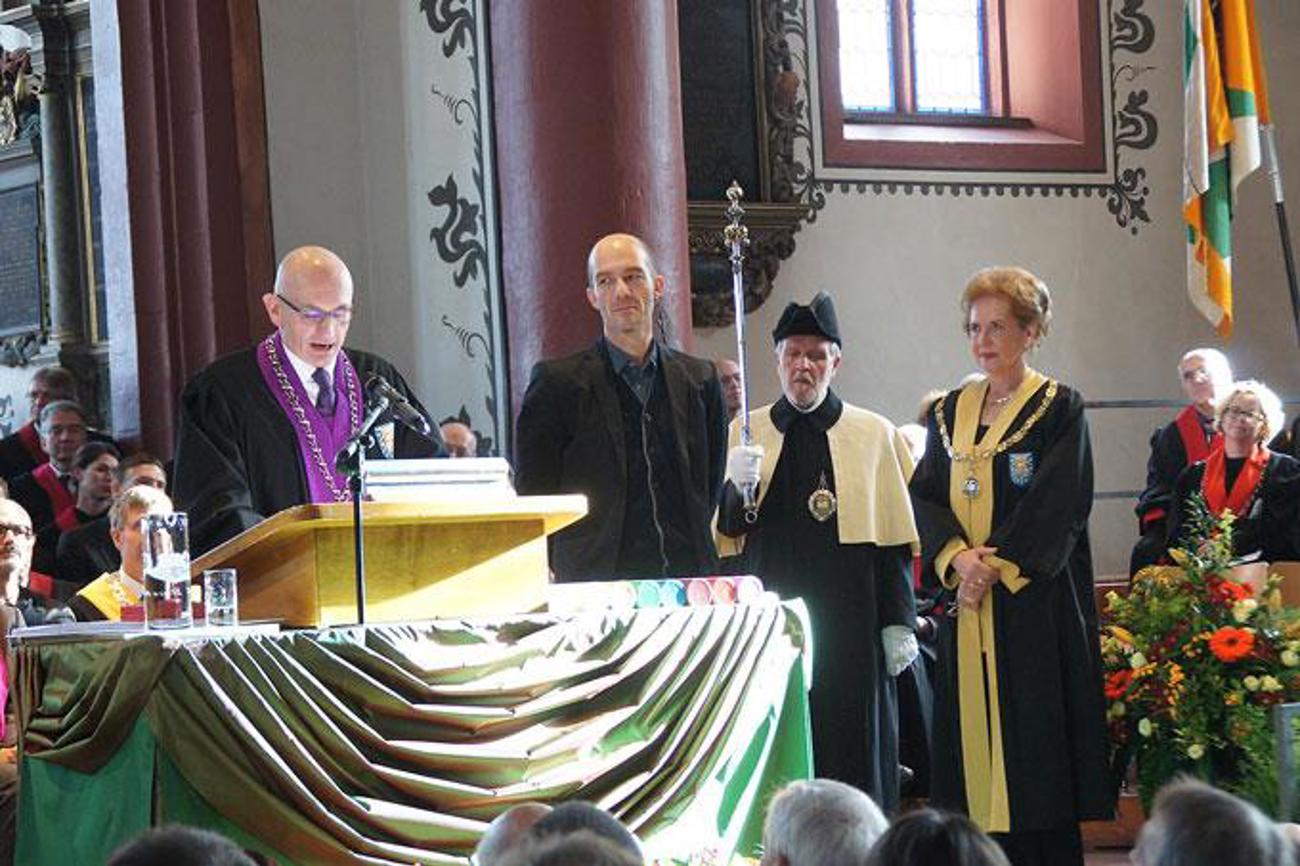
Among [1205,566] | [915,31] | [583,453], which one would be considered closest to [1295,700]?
[1205,566]

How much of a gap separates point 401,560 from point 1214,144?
24.4 feet

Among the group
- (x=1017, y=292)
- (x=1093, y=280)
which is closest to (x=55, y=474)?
(x=1017, y=292)

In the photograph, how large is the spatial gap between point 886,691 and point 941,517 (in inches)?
20.8

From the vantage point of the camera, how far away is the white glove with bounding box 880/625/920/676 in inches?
247

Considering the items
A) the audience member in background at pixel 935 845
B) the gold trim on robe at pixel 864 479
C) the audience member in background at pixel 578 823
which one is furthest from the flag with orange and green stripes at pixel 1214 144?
the audience member in background at pixel 935 845

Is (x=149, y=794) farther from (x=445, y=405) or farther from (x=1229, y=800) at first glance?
(x=445, y=405)

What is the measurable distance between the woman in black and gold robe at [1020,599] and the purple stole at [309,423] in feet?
5.66

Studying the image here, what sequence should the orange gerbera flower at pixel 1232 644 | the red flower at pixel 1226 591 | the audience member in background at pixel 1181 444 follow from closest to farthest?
1. the orange gerbera flower at pixel 1232 644
2. the red flower at pixel 1226 591
3. the audience member in background at pixel 1181 444

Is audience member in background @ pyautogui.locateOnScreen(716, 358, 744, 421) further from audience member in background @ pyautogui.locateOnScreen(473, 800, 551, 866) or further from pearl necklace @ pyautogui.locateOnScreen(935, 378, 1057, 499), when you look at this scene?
audience member in background @ pyautogui.locateOnScreen(473, 800, 551, 866)

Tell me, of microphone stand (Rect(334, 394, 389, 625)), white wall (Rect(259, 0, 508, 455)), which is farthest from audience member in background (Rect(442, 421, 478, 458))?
microphone stand (Rect(334, 394, 389, 625))

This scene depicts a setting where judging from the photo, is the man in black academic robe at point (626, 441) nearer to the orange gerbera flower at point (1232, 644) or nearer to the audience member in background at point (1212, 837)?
the orange gerbera flower at point (1232, 644)

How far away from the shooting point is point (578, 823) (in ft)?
10.2

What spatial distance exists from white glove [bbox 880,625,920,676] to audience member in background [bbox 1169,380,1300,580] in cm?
279

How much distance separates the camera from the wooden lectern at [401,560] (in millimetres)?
4258
